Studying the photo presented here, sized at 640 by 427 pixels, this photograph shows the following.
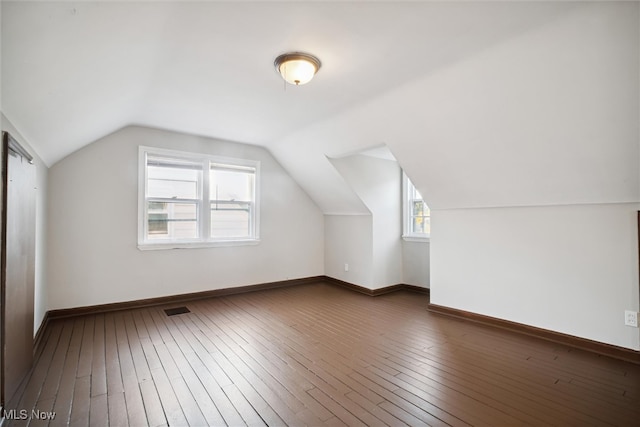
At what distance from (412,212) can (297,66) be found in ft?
12.1

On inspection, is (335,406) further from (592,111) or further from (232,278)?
(232,278)

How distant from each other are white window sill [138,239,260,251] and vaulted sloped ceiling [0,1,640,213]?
5.04ft

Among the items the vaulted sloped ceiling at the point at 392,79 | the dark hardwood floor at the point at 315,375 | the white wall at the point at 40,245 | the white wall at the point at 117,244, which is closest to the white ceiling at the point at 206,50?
the vaulted sloped ceiling at the point at 392,79

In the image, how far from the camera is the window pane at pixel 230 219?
193 inches

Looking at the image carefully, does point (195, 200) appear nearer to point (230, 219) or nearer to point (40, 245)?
point (230, 219)

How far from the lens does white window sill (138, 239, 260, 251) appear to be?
4230 mm

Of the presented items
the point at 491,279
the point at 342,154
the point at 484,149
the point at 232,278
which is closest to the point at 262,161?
the point at 342,154

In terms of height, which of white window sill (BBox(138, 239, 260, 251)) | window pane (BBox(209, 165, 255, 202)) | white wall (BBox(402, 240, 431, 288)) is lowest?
white wall (BBox(402, 240, 431, 288))

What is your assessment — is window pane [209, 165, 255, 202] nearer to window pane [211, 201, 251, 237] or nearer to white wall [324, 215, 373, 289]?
window pane [211, 201, 251, 237]

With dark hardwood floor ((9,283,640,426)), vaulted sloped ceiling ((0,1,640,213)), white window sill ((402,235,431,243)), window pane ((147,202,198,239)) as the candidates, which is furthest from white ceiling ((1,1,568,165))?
white window sill ((402,235,431,243))

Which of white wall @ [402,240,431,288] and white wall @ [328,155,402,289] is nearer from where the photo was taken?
white wall @ [328,155,402,289]

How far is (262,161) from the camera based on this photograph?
17.5ft

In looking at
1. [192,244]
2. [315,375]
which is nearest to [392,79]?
[315,375]

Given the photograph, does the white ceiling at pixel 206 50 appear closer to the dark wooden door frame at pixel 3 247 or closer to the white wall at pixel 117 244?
the dark wooden door frame at pixel 3 247
